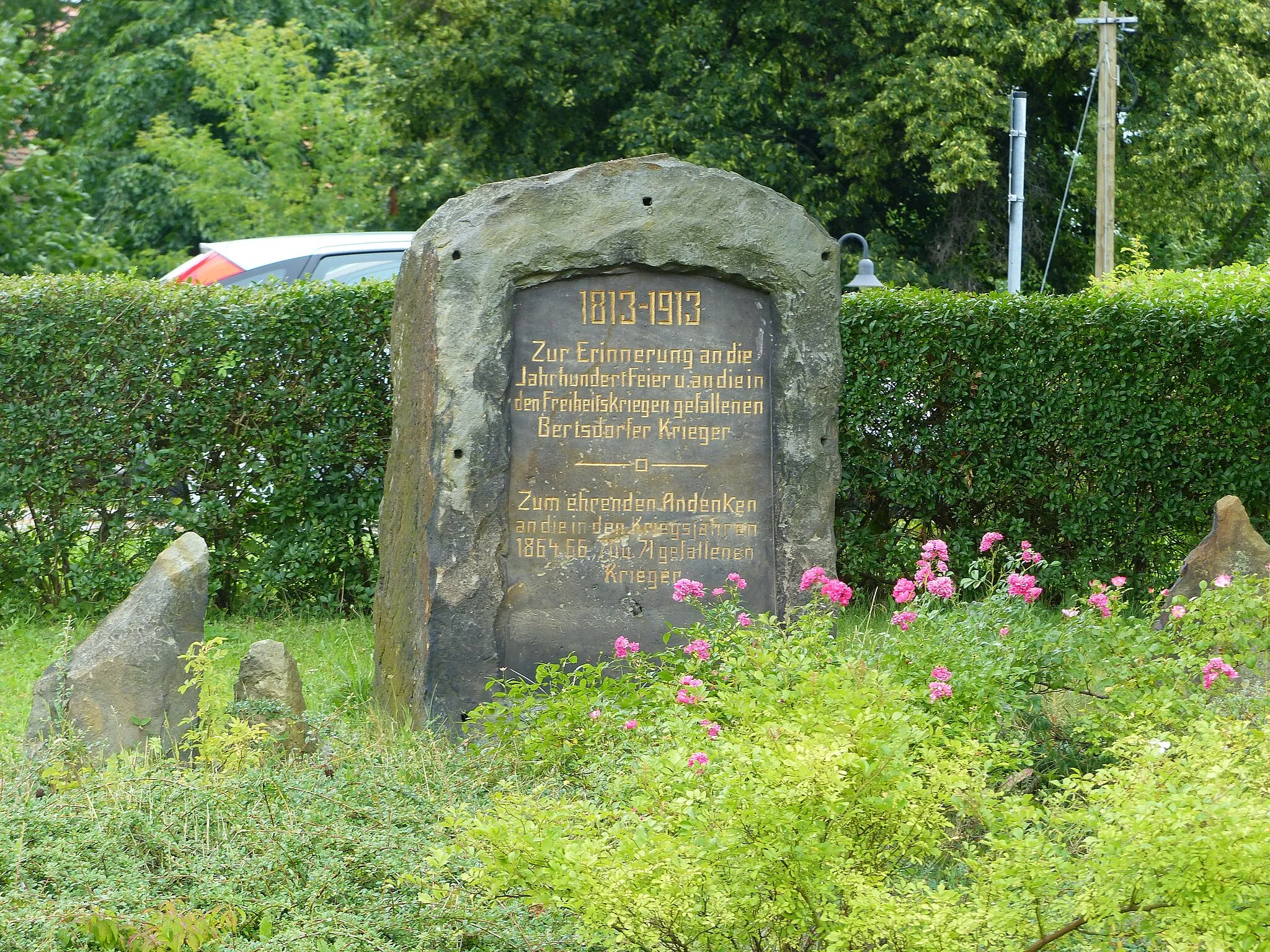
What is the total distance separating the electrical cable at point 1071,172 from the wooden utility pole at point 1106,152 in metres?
0.61

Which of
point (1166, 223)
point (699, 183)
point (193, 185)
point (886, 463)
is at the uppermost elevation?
point (193, 185)

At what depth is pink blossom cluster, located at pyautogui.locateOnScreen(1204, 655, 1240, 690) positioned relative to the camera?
15.2 ft

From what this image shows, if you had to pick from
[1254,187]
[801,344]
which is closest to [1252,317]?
[801,344]

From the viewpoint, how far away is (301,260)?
12.2 metres

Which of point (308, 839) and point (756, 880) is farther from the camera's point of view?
point (308, 839)

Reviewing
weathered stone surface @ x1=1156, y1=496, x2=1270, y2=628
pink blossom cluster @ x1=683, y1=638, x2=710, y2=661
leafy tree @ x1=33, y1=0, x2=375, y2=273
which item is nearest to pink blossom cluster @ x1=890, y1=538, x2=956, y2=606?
pink blossom cluster @ x1=683, y1=638, x2=710, y2=661

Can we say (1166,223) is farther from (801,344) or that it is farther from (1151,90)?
(801,344)

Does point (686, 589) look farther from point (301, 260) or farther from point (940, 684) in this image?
point (301, 260)

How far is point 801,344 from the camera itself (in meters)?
6.03

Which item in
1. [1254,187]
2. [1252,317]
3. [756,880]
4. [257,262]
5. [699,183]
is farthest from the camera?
[1254,187]

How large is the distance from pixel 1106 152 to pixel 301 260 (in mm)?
9108

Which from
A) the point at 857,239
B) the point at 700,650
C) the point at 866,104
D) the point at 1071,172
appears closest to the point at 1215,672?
the point at 700,650

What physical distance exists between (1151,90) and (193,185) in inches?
528

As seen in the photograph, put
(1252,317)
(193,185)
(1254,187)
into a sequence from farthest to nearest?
1. (193,185)
2. (1254,187)
3. (1252,317)
